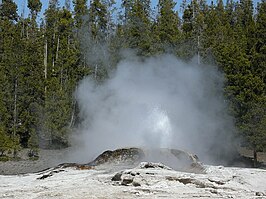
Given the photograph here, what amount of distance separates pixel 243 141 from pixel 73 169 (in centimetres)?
1359

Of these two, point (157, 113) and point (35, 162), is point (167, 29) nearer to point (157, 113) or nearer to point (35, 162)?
point (35, 162)

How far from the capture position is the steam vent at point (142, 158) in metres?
9.74

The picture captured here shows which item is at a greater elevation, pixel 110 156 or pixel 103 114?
pixel 103 114

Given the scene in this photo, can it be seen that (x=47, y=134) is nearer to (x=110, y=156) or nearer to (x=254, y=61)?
(x=254, y=61)

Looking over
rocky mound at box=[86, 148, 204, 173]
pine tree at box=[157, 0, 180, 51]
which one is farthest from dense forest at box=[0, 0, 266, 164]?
rocky mound at box=[86, 148, 204, 173]

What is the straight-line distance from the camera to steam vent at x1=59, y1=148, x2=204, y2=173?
9.74 m

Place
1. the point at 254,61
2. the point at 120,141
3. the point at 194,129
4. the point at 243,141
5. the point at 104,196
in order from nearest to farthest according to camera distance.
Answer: the point at 104,196 → the point at 120,141 → the point at 194,129 → the point at 243,141 → the point at 254,61

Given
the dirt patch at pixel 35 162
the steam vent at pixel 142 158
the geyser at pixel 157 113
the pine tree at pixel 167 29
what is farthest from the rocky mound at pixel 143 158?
the pine tree at pixel 167 29

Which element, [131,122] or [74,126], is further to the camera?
[74,126]

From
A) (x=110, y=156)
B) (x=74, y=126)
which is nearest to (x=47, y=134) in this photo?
(x=74, y=126)

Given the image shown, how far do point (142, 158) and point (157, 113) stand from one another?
4.35 meters

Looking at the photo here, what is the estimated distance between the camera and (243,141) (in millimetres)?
20953

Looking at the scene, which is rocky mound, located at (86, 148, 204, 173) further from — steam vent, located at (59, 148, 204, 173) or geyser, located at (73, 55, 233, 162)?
geyser, located at (73, 55, 233, 162)

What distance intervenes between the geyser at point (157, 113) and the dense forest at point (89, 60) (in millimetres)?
1401
